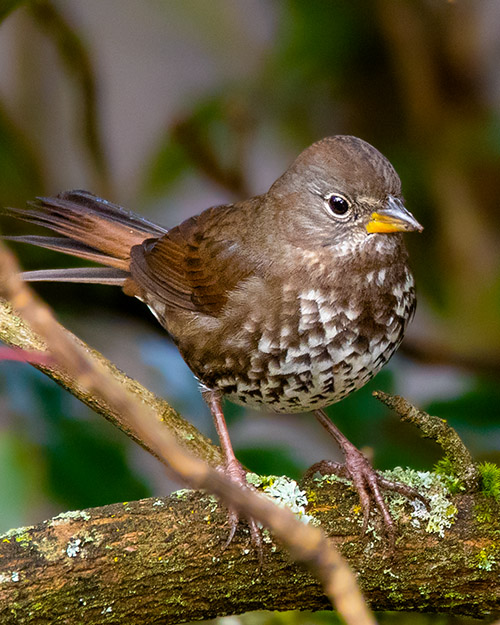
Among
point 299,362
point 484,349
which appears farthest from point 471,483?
point 484,349

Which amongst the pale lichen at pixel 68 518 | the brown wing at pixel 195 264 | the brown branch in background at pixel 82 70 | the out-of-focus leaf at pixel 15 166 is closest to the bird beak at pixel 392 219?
the brown wing at pixel 195 264

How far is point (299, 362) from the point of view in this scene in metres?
2.86

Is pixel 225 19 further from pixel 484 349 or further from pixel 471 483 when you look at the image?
pixel 471 483

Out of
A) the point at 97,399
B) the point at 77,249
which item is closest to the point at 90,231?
the point at 77,249

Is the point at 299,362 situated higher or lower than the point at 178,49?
lower

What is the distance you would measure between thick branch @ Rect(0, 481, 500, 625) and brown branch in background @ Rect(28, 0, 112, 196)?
2.41m

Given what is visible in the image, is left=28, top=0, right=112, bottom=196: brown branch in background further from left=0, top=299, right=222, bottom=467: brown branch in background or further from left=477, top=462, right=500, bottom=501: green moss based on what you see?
left=477, top=462, right=500, bottom=501: green moss

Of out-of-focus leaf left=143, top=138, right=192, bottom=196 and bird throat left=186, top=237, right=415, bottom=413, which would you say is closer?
bird throat left=186, top=237, right=415, bottom=413

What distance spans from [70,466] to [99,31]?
2938mm

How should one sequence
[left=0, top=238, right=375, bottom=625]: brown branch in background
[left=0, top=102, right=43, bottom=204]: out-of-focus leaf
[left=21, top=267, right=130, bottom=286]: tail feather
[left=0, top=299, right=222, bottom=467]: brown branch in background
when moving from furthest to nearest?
[left=0, top=102, right=43, bottom=204]: out-of-focus leaf < [left=21, top=267, right=130, bottom=286]: tail feather < [left=0, top=299, right=222, bottom=467]: brown branch in background < [left=0, top=238, right=375, bottom=625]: brown branch in background

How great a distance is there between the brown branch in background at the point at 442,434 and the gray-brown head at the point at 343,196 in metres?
0.66

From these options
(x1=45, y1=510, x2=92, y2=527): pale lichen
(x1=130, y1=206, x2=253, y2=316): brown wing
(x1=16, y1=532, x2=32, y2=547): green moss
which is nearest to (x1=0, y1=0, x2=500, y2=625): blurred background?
(x1=130, y1=206, x2=253, y2=316): brown wing

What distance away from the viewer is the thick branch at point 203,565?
98.1 inches

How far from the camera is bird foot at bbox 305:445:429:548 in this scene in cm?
270
